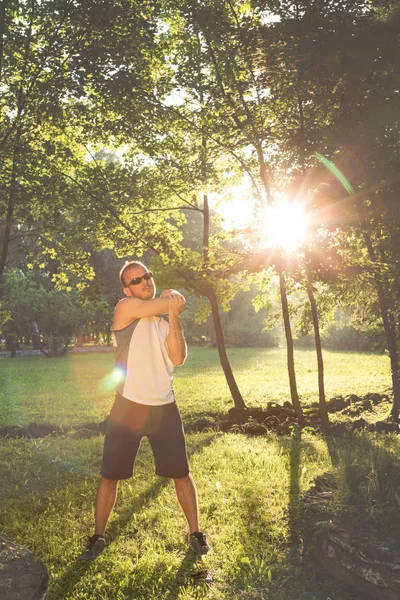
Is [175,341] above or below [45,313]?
below

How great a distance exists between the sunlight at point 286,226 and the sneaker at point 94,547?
6.47 meters

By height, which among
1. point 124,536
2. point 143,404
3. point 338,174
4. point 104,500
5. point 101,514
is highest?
point 338,174

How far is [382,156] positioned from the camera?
8.98m

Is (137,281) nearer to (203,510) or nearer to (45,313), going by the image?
(203,510)

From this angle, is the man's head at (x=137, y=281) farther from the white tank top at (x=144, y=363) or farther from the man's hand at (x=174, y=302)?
the man's hand at (x=174, y=302)

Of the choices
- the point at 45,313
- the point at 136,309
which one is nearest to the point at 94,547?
the point at 136,309

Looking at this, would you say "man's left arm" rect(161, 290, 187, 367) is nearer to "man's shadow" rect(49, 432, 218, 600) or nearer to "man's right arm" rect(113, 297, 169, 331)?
"man's right arm" rect(113, 297, 169, 331)

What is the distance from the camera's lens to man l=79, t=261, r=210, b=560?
4.33 meters

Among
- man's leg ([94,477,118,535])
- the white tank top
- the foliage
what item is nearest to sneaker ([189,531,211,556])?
man's leg ([94,477,118,535])

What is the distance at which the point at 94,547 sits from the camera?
4496 millimetres

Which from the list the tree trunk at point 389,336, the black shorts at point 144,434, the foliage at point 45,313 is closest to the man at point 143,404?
the black shorts at point 144,434

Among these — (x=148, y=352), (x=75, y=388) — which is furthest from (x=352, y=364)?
(x=148, y=352)

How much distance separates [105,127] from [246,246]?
3481 millimetres

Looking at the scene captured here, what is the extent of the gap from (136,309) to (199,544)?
201 centimetres
